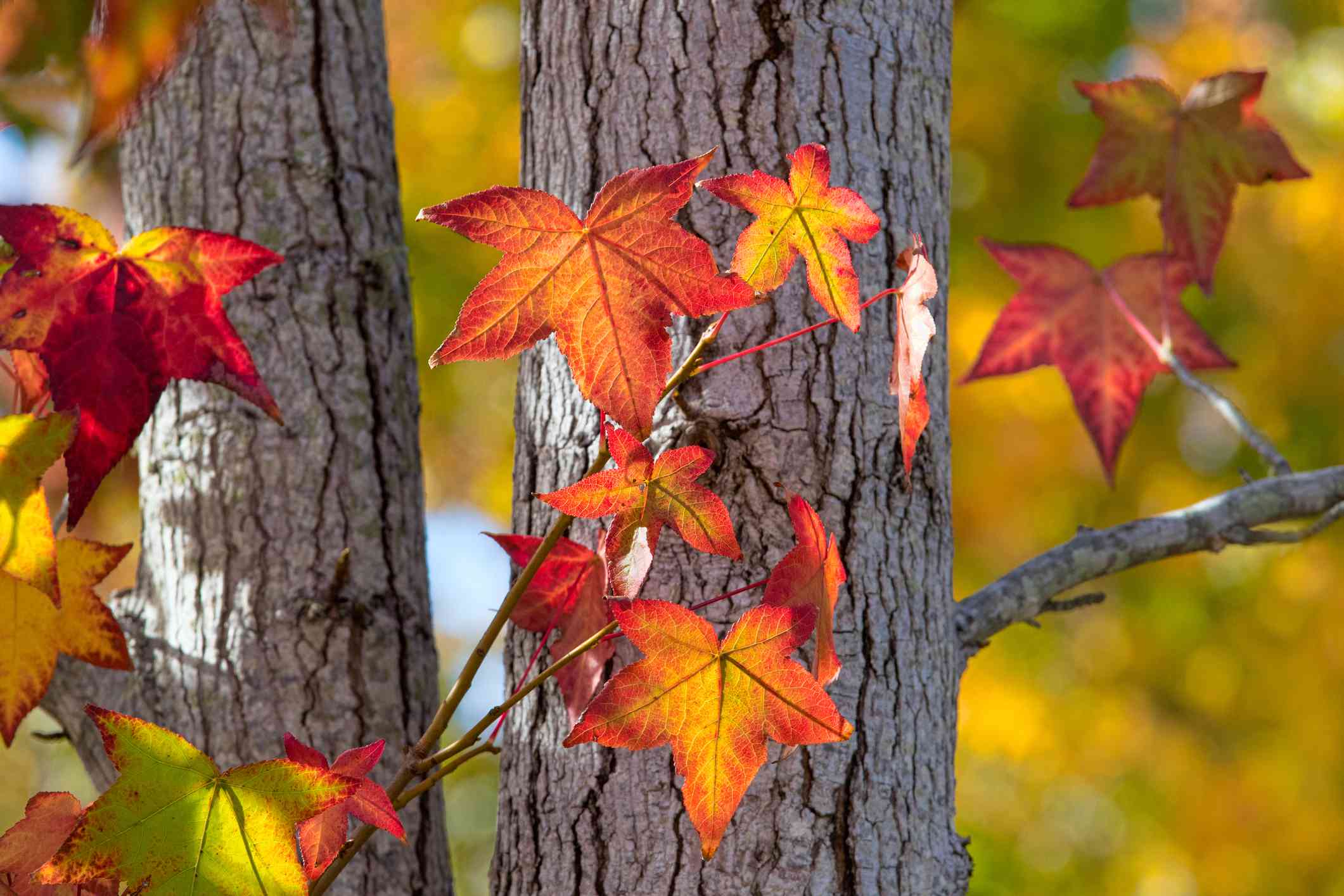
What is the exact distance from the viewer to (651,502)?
26.6 inches

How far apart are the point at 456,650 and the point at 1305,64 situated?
484 centimetres

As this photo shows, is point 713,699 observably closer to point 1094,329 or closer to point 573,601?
point 573,601

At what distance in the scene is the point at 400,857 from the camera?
3.69ft

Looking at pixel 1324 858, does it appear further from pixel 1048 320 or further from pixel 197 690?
pixel 197 690

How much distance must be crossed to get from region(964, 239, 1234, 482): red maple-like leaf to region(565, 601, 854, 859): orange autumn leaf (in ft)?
2.32

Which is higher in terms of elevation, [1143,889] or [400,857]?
[400,857]

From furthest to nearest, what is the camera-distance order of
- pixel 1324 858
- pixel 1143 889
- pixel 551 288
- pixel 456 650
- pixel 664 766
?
1. pixel 456 650
2. pixel 1143 889
3. pixel 1324 858
4. pixel 664 766
5. pixel 551 288

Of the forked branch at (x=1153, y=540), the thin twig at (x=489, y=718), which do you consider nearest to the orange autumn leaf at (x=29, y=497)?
the thin twig at (x=489, y=718)

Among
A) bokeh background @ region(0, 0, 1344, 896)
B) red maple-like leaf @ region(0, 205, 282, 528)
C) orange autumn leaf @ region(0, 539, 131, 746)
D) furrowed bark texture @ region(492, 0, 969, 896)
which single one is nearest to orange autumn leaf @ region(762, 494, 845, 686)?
furrowed bark texture @ region(492, 0, 969, 896)

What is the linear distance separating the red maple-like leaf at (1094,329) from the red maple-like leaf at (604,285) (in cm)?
71

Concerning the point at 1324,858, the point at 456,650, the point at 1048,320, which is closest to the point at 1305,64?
the point at 1324,858

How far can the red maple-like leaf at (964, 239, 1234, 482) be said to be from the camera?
4.26ft

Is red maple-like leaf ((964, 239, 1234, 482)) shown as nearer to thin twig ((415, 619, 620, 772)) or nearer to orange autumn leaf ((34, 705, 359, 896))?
thin twig ((415, 619, 620, 772))

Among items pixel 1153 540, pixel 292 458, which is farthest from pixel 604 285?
Result: pixel 1153 540
